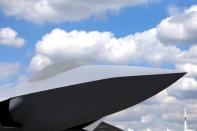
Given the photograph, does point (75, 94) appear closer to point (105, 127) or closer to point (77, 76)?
point (77, 76)

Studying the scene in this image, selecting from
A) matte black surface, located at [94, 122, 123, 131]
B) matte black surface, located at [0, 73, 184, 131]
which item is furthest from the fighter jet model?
matte black surface, located at [94, 122, 123, 131]

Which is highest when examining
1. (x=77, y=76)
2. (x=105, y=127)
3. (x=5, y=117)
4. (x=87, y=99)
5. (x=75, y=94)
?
(x=77, y=76)

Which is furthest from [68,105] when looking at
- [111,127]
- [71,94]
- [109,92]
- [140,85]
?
[111,127]

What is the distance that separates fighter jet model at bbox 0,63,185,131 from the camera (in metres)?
14.5

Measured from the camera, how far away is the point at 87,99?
48.7 feet

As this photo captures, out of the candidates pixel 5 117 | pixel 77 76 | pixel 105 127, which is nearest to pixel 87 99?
pixel 77 76

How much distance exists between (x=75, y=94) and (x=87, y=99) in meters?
0.42

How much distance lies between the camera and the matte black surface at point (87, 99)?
14.5 metres

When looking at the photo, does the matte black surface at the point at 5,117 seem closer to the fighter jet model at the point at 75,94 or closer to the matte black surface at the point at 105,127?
the fighter jet model at the point at 75,94

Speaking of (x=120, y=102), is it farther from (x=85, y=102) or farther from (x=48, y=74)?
(x=48, y=74)

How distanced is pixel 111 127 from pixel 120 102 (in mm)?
33489

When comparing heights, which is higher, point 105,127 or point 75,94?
point 75,94

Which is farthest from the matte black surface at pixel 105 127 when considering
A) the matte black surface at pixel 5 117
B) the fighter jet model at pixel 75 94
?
the matte black surface at pixel 5 117

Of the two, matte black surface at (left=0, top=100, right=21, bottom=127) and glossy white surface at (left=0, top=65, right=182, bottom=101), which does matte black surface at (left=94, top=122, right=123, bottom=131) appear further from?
glossy white surface at (left=0, top=65, right=182, bottom=101)
